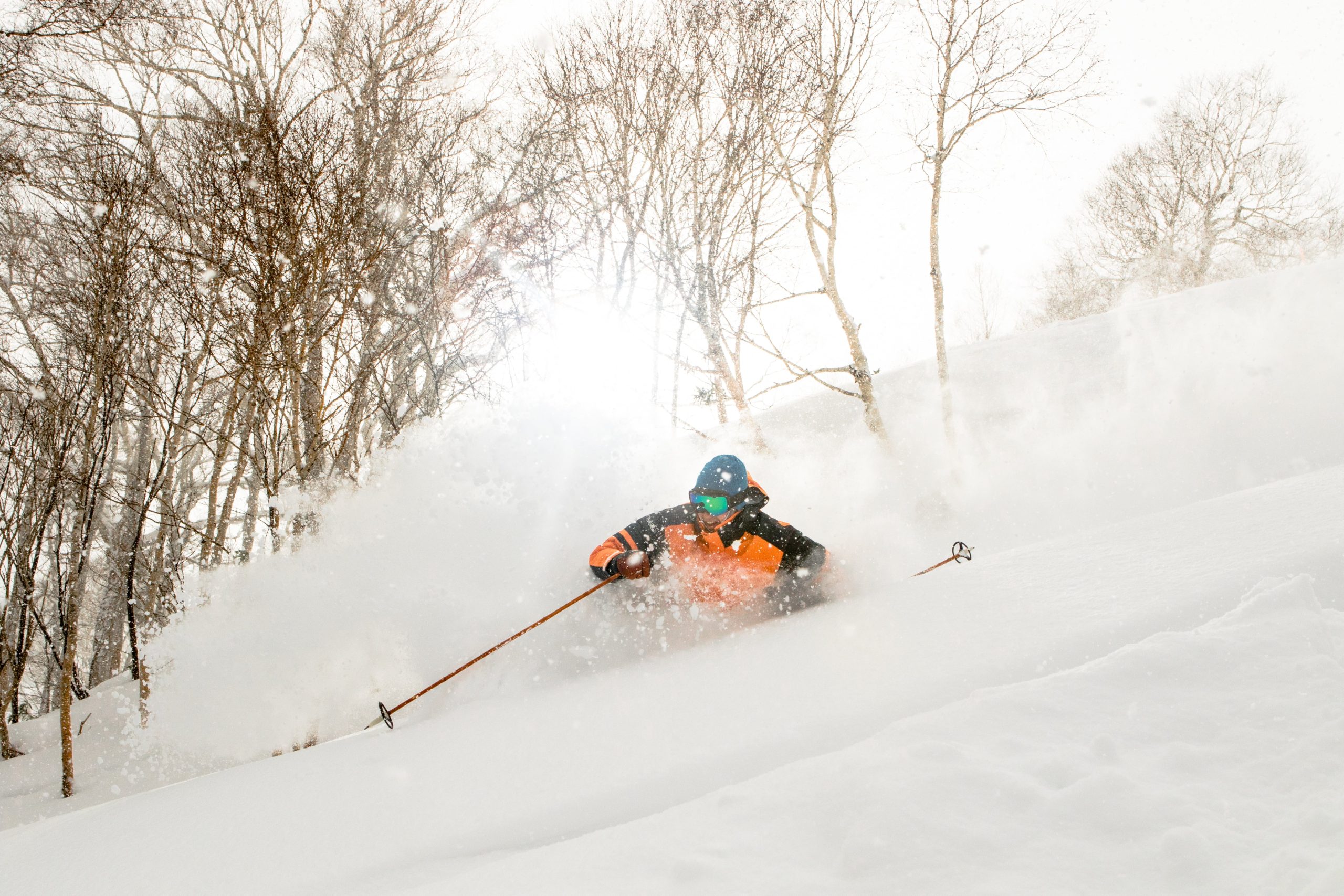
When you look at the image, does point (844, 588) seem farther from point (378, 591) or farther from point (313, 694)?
point (313, 694)

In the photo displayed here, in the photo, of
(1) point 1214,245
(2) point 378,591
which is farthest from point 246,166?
(1) point 1214,245

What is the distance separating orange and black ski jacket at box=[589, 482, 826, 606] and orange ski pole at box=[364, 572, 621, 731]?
102mm

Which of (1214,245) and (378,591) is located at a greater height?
(1214,245)

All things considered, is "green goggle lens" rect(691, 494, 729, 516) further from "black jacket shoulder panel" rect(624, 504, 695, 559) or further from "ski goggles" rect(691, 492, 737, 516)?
"black jacket shoulder panel" rect(624, 504, 695, 559)

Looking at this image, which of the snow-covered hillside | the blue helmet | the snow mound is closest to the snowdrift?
the snow-covered hillside

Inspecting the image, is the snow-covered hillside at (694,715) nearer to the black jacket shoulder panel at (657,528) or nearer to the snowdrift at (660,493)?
the snowdrift at (660,493)

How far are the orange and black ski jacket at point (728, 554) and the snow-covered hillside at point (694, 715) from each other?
0.24 metres

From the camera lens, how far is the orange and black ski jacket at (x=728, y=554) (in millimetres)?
4234

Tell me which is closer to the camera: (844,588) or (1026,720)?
(1026,720)

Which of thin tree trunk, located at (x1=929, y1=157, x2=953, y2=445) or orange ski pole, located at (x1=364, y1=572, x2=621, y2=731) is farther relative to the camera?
thin tree trunk, located at (x1=929, y1=157, x2=953, y2=445)

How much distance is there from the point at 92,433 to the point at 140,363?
170cm

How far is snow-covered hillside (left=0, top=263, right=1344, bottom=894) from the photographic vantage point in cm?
140

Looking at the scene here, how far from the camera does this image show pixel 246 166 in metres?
4.64

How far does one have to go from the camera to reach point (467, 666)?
354 cm
